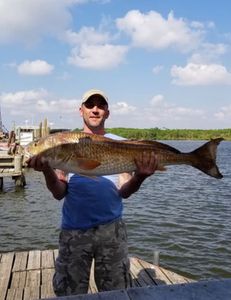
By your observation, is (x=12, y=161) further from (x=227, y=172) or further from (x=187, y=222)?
(x=227, y=172)

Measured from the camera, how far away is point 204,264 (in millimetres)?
11188

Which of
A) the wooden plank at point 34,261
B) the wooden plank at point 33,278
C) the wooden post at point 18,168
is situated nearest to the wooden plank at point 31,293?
the wooden plank at point 33,278

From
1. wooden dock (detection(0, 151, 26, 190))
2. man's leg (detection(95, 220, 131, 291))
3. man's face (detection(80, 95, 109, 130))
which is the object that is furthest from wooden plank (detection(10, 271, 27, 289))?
wooden dock (detection(0, 151, 26, 190))

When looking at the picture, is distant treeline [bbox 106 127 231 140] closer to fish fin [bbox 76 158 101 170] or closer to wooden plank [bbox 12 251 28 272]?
wooden plank [bbox 12 251 28 272]

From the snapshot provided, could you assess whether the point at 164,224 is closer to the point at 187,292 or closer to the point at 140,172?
→ the point at 140,172

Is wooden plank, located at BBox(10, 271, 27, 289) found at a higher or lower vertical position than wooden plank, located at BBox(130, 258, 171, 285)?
lower

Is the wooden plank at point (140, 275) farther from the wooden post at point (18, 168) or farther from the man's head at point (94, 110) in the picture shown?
the wooden post at point (18, 168)

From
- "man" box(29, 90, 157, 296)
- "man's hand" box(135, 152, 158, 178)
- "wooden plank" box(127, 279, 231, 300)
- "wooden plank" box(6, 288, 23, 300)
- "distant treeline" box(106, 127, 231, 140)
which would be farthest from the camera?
"distant treeline" box(106, 127, 231, 140)

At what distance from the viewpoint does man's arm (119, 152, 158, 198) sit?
3.64 meters

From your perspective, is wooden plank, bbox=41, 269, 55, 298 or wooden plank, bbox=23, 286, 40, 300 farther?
wooden plank, bbox=41, 269, 55, 298

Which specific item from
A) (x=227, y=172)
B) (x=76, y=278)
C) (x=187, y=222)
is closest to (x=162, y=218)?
(x=187, y=222)

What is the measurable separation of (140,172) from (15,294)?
3753 millimetres

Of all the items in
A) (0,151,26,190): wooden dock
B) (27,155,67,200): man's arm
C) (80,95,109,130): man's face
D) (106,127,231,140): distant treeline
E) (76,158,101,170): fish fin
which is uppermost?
(80,95,109,130): man's face

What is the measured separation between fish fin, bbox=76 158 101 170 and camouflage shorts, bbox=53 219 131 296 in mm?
726
